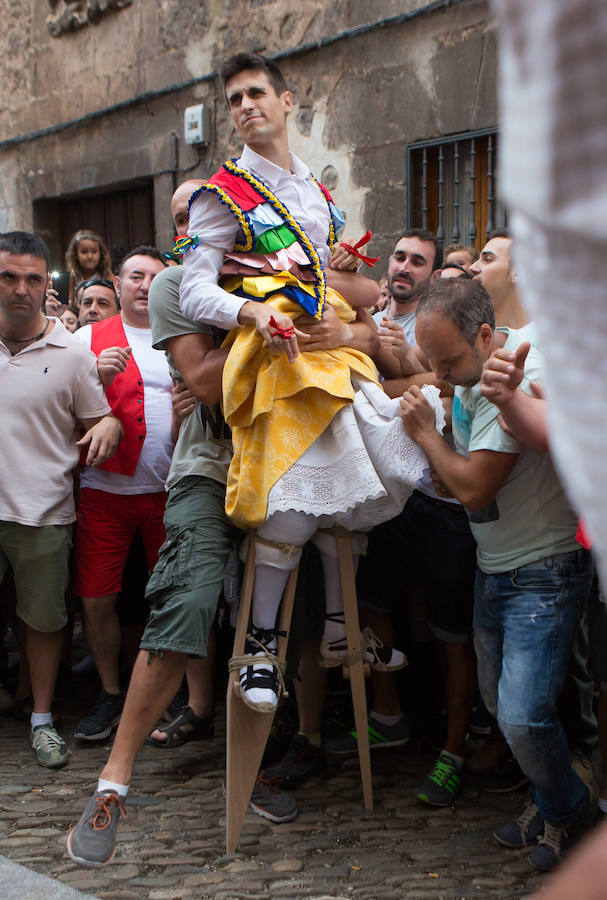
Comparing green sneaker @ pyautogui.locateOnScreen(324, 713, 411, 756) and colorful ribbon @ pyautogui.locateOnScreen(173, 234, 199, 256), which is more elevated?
colorful ribbon @ pyautogui.locateOnScreen(173, 234, 199, 256)

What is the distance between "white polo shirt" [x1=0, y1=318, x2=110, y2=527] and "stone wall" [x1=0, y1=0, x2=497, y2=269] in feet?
11.8

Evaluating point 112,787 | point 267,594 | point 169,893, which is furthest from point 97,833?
point 267,594

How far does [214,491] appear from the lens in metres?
3.31

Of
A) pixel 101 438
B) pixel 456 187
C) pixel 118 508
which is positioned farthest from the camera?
pixel 456 187

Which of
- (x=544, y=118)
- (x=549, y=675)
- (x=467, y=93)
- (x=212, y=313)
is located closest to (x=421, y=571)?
(x=549, y=675)

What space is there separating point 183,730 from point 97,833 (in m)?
1.19

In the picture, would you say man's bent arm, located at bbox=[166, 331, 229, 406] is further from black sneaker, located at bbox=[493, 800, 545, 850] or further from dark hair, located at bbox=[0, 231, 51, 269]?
black sneaker, located at bbox=[493, 800, 545, 850]

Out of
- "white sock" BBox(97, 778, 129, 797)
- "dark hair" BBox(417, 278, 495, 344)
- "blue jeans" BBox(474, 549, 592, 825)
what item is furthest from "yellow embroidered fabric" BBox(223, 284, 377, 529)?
"white sock" BBox(97, 778, 129, 797)

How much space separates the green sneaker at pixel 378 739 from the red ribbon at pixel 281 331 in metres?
1.79

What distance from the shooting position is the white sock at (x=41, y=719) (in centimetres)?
415

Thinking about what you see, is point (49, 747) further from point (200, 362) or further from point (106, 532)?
point (200, 362)

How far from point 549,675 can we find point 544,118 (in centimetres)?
241

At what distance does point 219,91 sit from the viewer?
27.4ft

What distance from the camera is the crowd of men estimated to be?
9.46 feet
